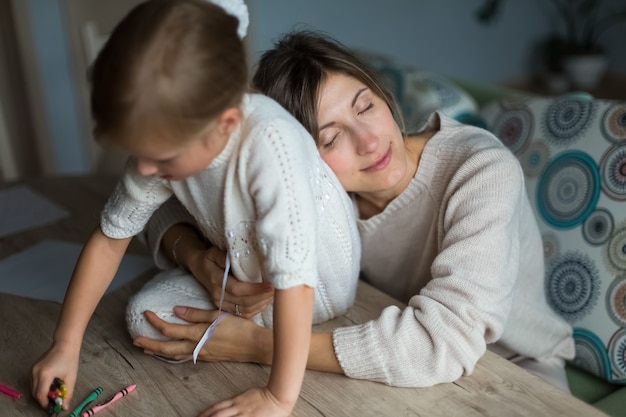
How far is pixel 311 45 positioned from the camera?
1192 mm

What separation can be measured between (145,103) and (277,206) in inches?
8.1

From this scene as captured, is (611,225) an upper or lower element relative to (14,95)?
upper

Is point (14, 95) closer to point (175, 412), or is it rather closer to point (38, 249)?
point (38, 249)

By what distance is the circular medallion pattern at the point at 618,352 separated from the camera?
4.32 ft

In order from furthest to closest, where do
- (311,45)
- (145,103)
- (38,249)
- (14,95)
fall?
(14,95) → (38,249) → (311,45) → (145,103)

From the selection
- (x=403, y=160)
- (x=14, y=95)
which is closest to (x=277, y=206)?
(x=403, y=160)

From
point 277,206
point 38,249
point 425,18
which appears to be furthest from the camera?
point 425,18

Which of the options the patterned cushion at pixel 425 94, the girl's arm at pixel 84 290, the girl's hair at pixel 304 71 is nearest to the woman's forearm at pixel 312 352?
the girl's arm at pixel 84 290

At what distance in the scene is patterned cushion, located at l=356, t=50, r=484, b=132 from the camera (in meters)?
1.96

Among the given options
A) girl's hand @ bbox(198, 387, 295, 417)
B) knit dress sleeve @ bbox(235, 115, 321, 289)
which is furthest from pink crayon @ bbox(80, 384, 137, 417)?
knit dress sleeve @ bbox(235, 115, 321, 289)

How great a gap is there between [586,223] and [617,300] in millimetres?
160

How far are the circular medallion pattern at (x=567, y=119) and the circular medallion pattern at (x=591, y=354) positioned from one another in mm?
391

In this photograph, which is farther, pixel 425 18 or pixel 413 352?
pixel 425 18

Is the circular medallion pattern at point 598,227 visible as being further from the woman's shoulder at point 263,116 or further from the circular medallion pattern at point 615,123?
the woman's shoulder at point 263,116
